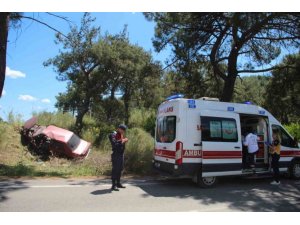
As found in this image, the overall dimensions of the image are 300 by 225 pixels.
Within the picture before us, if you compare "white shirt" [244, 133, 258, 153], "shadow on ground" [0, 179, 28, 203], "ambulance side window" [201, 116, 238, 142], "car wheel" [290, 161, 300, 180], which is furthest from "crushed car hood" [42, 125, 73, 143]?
"car wheel" [290, 161, 300, 180]

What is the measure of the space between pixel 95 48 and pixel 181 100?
1466 cm

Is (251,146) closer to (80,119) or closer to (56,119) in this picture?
(56,119)

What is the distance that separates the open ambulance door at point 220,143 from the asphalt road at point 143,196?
1.84 ft

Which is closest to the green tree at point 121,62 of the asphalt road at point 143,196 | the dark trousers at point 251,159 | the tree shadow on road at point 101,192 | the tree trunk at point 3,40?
the tree trunk at point 3,40

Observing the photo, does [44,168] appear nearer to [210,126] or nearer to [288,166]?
[210,126]

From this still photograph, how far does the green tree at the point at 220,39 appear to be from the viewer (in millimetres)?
15273

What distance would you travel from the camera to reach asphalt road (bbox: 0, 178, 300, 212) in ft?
23.8

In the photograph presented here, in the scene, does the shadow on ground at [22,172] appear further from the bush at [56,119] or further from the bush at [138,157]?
the bush at [56,119]

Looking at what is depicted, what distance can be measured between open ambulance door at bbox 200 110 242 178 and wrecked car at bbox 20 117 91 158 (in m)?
6.88

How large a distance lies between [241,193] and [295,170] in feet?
12.4

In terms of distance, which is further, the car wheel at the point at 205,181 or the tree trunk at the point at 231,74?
the tree trunk at the point at 231,74

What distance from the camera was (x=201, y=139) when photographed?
9.67 meters

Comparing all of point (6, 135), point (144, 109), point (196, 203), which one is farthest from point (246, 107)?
point (144, 109)

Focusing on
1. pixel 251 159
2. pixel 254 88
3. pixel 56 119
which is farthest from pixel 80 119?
pixel 254 88
